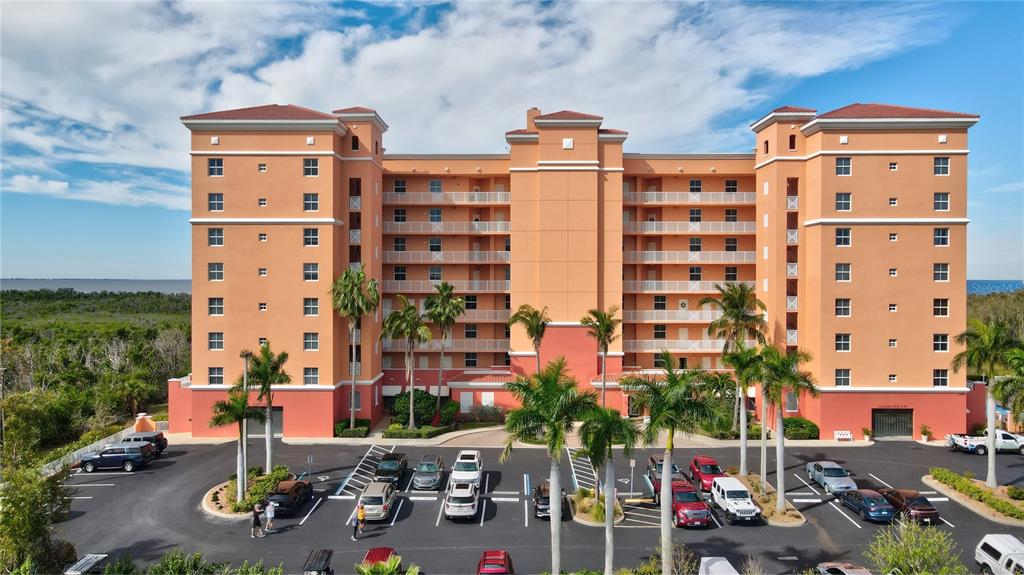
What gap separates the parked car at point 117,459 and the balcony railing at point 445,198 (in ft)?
86.5

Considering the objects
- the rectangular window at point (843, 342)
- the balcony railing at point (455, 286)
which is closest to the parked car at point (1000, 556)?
the rectangular window at point (843, 342)

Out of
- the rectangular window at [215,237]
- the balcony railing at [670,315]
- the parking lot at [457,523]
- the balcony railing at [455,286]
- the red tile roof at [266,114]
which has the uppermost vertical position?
the red tile roof at [266,114]

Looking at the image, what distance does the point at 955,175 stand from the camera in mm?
41438

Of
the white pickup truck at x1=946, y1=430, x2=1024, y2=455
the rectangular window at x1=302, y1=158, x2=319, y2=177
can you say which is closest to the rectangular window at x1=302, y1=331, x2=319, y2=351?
the rectangular window at x1=302, y1=158, x2=319, y2=177

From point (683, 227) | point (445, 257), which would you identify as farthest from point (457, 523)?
point (683, 227)

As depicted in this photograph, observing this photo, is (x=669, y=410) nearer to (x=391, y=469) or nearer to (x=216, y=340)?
(x=391, y=469)

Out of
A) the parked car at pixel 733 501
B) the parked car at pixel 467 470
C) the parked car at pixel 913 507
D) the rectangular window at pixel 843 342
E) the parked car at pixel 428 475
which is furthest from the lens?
the rectangular window at pixel 843 342

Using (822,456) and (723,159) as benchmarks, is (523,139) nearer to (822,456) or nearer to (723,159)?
(723,159)

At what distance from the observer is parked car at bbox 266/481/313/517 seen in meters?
28.0

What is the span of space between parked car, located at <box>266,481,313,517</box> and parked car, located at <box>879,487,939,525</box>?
29363mm

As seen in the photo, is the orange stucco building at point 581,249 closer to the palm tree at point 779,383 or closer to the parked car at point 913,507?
the parked car at point 913,507

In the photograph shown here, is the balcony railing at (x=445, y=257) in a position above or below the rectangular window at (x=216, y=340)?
above

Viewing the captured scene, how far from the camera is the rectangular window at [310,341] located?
41.9 meters

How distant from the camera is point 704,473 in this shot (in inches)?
1267
